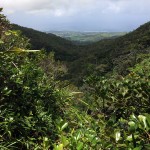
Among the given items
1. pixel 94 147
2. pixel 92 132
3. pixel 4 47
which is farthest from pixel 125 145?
pixel 4 47

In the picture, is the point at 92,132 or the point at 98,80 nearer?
the point at 92,132

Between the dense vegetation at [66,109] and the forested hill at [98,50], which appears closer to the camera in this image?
the dense vegetation at [66,109]

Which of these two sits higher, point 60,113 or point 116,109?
point 116,109

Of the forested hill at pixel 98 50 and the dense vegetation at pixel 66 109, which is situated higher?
the dense vegetation at pixel 66 109

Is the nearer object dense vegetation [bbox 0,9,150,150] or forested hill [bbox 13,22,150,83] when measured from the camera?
dense vegetation [bbox 0,9,150,150]

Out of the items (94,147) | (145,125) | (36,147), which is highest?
(145,125)

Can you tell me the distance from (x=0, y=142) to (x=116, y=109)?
2.46 meters

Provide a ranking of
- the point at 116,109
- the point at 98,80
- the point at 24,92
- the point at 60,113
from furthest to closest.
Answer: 1. the point at 60,113
2. the point at 24,92
3. the point at 98,80
4. the point at 116,109

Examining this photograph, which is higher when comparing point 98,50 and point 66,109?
point 66,109

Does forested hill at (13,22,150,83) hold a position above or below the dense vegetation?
below

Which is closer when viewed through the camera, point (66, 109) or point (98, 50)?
point (66, 109)

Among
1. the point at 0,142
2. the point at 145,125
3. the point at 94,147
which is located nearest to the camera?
the point at 145,125

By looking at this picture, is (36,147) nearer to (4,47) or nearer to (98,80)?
(98,80)

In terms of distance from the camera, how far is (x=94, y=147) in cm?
241
